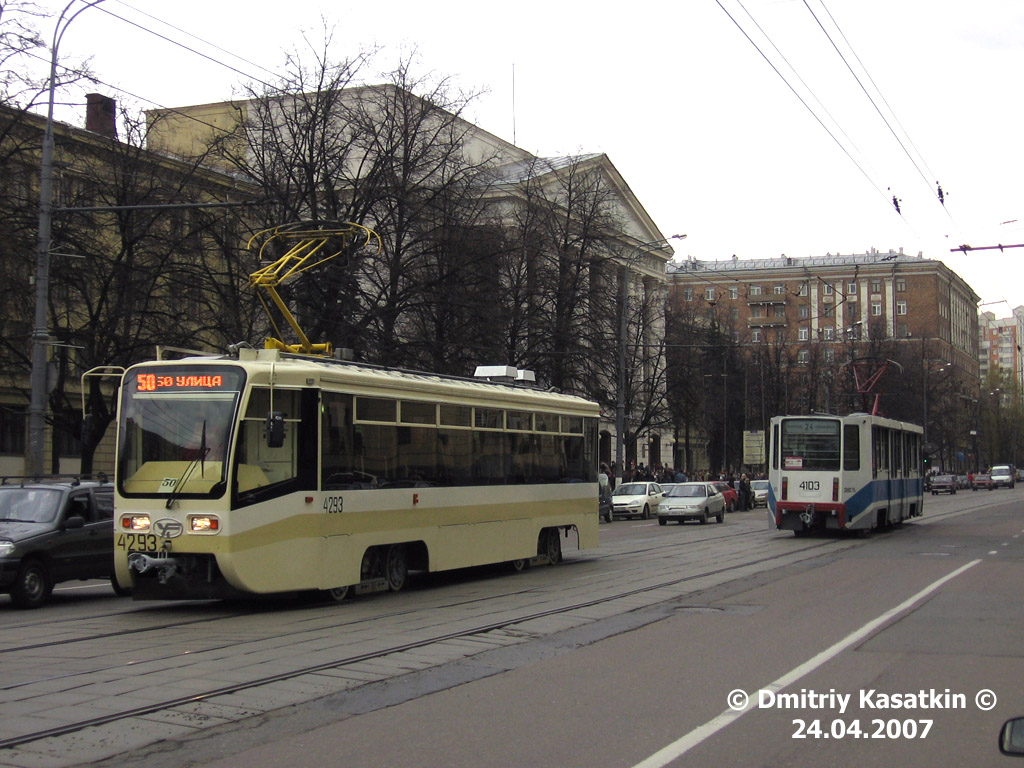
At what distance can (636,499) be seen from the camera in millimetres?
43188

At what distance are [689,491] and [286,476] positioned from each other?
28.0 meters

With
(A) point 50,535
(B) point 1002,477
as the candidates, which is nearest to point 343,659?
(A) point 50,535

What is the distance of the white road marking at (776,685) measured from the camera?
21.4 feet

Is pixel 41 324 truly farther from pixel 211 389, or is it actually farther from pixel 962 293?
pixel 962 293

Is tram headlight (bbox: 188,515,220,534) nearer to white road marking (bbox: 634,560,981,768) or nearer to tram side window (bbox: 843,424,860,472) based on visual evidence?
white road marking (bbox: 634,560,981,768)

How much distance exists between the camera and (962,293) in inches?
4887

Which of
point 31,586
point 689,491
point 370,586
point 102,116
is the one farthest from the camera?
point 689,491

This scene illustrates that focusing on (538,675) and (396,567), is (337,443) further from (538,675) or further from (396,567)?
(538,675)

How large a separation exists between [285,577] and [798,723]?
7.06 meters

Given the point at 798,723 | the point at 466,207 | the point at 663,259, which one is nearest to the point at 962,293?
the point at 663,259

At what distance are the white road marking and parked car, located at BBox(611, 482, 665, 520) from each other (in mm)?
27817

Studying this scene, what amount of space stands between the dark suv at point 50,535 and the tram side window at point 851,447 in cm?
1753

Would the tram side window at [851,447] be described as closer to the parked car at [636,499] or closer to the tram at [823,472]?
the tram at [823,472]

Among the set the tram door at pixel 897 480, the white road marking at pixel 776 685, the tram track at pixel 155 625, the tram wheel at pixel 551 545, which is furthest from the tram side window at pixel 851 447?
the tram track at pixel 155 625
